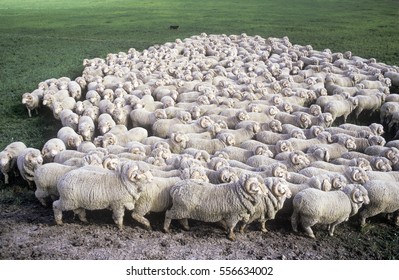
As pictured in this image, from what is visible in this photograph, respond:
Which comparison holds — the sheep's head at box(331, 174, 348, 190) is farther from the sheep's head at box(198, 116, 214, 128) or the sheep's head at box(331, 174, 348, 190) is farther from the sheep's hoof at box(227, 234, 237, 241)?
the sheep's head at box(198, 116, 214, 128)

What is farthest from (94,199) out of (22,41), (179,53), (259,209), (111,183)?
(22,41)

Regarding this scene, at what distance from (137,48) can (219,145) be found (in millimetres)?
14242

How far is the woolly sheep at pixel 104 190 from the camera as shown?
646 cm

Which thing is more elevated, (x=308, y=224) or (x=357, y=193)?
(x=357, y=193)

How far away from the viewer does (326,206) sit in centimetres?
655

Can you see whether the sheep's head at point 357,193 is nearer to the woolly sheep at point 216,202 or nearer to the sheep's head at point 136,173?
the woolly sheep at point 216,202

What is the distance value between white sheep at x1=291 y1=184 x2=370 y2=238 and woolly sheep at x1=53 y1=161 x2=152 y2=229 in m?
2.55

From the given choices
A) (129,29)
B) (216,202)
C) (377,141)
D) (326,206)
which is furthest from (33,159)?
(129,29)

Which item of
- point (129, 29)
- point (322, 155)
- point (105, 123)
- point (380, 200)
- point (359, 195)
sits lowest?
point (380, 200)

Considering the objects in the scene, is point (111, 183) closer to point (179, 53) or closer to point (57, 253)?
point (57, 253)

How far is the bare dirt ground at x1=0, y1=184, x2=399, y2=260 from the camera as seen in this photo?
6.13m

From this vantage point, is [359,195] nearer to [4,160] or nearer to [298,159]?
[298,159]

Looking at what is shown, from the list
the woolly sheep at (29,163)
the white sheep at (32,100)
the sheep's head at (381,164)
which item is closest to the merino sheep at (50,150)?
the woolly sheep at (29,163)

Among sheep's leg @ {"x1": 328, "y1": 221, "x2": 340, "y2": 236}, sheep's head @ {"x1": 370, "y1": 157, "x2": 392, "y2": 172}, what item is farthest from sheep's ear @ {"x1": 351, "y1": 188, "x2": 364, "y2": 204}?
sheep's head @ {"x1": 370, "y1": 157, "x2": 392, "y2": 172}
